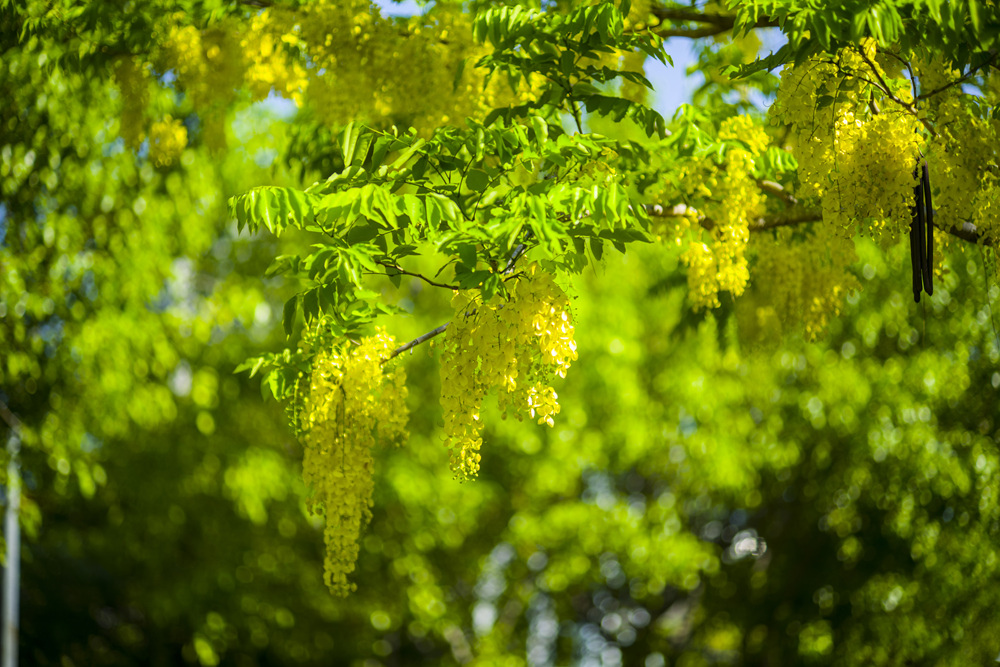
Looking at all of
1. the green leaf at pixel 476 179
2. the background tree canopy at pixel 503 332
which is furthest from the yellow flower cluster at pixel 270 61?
the green leaf at pixel 476 179

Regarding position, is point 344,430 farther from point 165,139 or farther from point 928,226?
point 165,139

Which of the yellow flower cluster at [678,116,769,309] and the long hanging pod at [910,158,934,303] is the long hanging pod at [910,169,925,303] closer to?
the long hanging pod at [910,158,934,303]

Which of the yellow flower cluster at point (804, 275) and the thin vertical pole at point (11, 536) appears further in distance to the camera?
the thin vertical pole at point (11, 536)

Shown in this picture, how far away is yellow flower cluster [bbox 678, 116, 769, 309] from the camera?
428 centimetres

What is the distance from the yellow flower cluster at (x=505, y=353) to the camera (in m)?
3.34

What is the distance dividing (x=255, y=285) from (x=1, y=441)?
3455mm

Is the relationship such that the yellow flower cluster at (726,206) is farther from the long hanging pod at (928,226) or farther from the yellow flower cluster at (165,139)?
the yellow flower cluster at (165,139)

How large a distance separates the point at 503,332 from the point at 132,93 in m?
3.23

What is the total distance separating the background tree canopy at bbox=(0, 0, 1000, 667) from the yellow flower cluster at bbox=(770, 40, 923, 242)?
0.01m

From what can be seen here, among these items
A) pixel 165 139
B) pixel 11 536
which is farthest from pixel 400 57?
pixel 11 536

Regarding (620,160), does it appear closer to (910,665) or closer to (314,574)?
(910,665)

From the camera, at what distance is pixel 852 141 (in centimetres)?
348

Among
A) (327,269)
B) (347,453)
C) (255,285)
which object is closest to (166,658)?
(255,285)

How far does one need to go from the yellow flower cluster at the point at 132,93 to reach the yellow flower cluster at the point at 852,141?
11.7 ft
